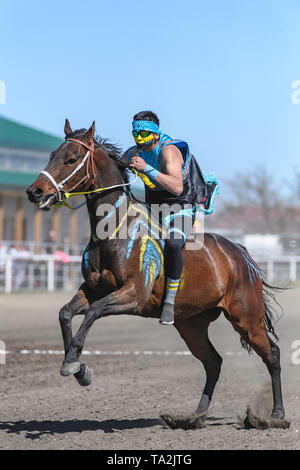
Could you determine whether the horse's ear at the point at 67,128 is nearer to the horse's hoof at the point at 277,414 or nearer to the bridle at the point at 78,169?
the bridle at the point at 78,169

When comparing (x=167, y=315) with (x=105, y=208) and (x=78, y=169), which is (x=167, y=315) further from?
(x=78, y=169)

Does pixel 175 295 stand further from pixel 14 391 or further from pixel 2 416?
pixel 14 391

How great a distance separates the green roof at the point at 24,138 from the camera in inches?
1221

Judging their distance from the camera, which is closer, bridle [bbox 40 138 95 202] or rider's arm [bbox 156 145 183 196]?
bridle [bbox 40 138 95 202]

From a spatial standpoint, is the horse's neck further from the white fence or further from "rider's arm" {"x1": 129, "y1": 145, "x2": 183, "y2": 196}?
the white fence

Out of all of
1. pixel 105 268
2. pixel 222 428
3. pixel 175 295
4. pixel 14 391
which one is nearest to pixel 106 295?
pixel 105 268

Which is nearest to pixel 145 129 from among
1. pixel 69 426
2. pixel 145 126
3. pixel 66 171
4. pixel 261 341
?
pixel 145 126

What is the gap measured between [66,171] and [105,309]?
1135 millimetres

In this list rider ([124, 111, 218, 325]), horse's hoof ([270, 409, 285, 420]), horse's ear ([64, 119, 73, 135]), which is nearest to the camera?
rider ([124, 111, 218, 325])

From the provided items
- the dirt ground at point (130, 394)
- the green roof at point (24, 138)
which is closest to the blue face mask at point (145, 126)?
the dirt ground at point (130, 394)

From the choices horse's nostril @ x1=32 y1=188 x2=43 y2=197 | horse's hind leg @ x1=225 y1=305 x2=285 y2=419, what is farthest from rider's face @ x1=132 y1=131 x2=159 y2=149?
horse's hind leg @ x1=225 y1=305 x2=285 y2=419

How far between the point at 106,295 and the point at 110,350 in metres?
5.68

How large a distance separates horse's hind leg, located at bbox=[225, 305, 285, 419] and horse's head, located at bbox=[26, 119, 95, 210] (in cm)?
183

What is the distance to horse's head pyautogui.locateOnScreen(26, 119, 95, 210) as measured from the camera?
5531mm
